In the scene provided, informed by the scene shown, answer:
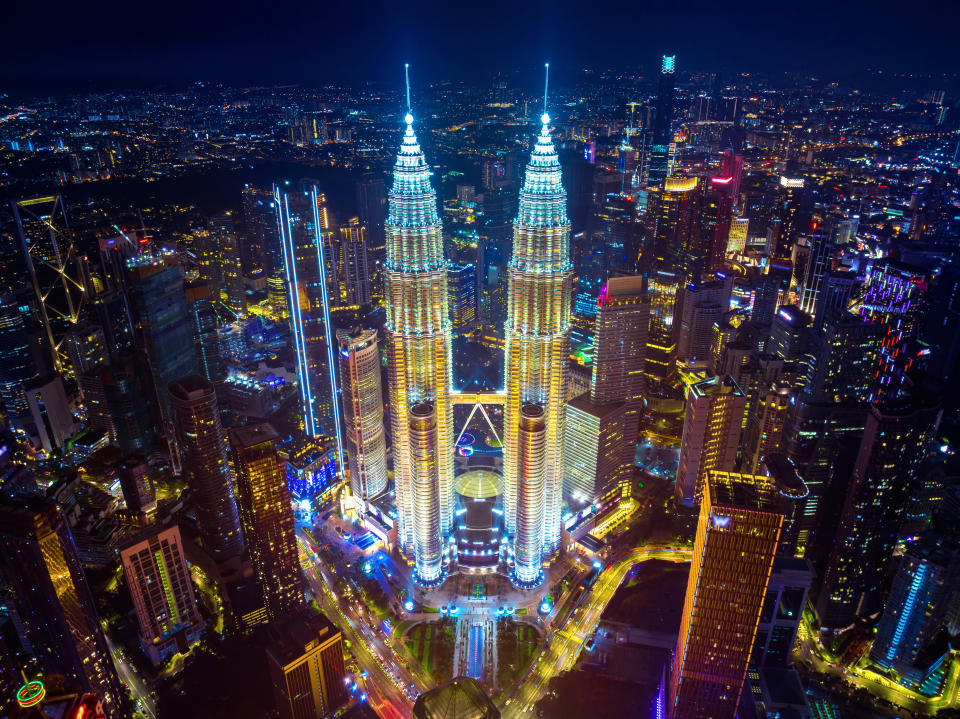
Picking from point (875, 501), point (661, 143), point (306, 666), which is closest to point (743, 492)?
point (875, 501)

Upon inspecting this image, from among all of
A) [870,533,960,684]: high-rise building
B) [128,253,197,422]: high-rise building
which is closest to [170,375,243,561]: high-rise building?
[128,253,197,422]: high-rise building

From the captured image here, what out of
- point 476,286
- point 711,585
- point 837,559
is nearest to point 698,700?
point 711,585

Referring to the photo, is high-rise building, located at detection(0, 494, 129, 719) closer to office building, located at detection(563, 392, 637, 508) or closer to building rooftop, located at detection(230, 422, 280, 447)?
building rooftop, located at detection(230, 422, 280, 447)

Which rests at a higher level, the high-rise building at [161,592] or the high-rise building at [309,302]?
the high-rise building at [309,302]

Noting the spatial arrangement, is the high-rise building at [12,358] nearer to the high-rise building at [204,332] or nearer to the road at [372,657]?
the high-rise building at [204,332]

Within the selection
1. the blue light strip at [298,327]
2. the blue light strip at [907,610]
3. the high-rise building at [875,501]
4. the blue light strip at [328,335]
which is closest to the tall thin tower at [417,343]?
the blue light strip at [328,335]

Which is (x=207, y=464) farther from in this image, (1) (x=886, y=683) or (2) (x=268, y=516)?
(1) (x=886, y=683)
